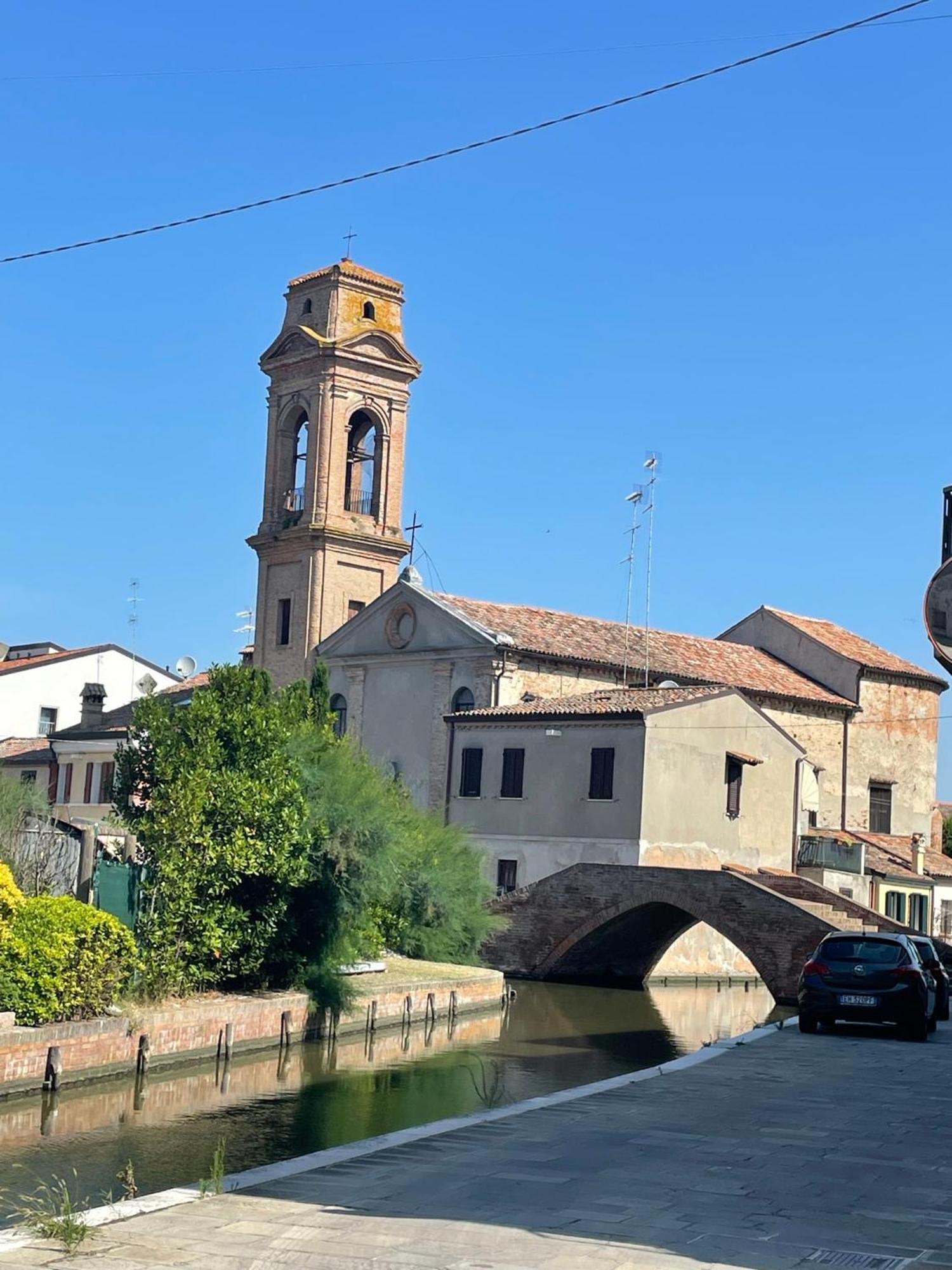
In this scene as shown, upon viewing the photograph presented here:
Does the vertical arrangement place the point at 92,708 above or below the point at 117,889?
above

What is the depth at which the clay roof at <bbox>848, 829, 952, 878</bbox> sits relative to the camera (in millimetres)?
47438

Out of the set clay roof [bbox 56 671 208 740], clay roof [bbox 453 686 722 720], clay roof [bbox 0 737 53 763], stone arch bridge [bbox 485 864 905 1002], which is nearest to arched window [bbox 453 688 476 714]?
clay roof [bbox 453 686 722 720]

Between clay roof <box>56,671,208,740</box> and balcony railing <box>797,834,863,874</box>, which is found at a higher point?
clay roof <box>56,671,208,740</box>

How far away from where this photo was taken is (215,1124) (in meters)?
16.3

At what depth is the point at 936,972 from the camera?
2656 centimetres

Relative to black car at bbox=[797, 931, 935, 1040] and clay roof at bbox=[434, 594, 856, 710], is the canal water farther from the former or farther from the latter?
clay roof at bbox=[434, 594, 856, 710]

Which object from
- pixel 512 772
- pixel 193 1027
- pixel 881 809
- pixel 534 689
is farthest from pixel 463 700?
pixel 193 1027

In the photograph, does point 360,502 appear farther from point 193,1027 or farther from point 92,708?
point 193,1027

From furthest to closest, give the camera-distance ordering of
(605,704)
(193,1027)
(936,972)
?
(605,704)
(936,972)
(193,1027)

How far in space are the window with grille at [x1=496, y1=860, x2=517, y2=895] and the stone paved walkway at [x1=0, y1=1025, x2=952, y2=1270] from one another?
26969mm

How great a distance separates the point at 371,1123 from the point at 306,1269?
30.2ft

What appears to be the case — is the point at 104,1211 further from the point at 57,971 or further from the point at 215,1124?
the point at 57,971

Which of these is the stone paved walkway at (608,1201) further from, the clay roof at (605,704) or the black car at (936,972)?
the clay roof at (605,704)

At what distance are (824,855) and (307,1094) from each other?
28517mm
